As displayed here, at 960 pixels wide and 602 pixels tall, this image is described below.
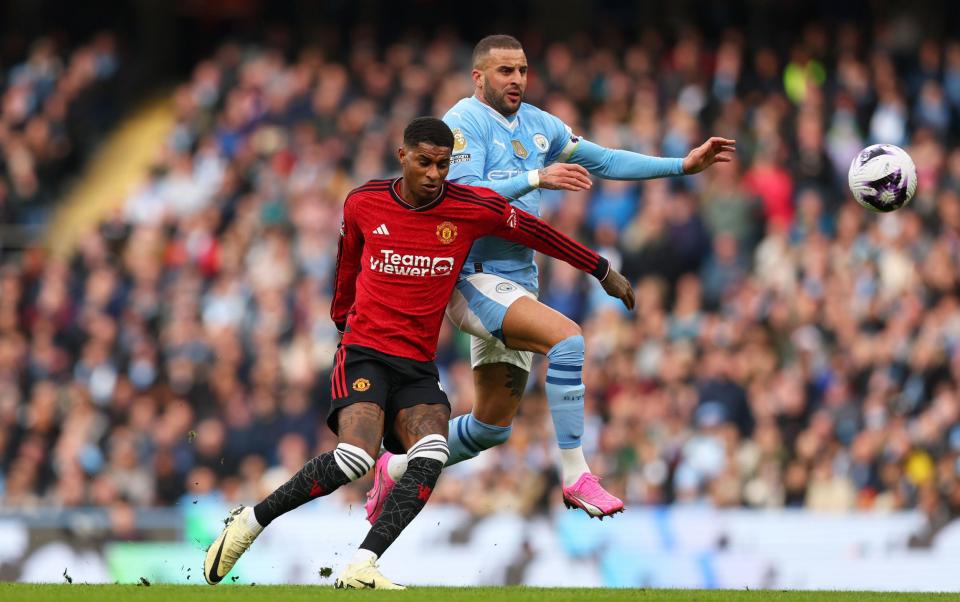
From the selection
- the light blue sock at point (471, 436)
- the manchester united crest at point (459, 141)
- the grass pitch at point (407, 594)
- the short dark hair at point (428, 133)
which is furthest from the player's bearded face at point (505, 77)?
the grass pitch at point (407, 594)

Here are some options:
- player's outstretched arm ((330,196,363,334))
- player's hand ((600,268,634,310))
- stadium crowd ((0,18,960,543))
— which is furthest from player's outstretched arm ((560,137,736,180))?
stadium crowd ((0,18,960,543))

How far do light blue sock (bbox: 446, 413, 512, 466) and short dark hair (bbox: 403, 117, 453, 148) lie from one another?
195 cm

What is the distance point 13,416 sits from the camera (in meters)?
16.9

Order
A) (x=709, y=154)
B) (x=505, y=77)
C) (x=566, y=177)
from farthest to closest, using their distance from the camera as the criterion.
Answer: (x=505, y=77) → (x=709, y=154) → (x=566, y=177)

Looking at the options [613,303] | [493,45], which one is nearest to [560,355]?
[493,45]

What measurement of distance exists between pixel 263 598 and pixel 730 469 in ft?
21.5

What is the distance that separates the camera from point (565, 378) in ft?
29.4

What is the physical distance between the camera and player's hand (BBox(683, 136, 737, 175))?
9164 millimetres

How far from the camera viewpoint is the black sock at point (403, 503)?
27.2 ft

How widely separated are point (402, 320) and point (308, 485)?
984mm

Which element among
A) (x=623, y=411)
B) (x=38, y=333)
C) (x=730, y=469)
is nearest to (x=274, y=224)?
(x=38, y=333)

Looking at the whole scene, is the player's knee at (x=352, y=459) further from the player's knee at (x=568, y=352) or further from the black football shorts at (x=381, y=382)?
the player's knee at (x=568, y=352)

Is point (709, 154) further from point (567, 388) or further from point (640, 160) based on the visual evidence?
point (567, 388)

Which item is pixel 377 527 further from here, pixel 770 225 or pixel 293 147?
pixel 293 147
